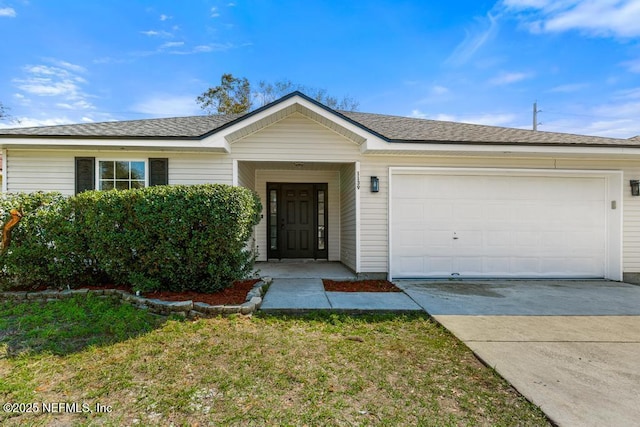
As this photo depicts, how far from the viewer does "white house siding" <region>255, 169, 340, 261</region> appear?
932 centimetres

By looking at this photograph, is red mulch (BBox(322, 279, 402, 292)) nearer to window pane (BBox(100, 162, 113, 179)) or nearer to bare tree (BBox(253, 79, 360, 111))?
window pane (BBox(100, 162, 113, 179))

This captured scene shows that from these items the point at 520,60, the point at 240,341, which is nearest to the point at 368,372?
the point at 240,341

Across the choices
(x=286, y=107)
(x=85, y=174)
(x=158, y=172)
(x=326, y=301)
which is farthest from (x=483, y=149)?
(x=85, y=174)

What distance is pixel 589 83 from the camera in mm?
13008

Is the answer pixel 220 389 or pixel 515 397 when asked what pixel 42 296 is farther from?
pixel 515 397

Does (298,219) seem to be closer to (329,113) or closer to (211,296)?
(329,113)

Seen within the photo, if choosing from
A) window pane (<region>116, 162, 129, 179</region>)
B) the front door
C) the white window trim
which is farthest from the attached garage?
window pane (<region>116, 162, 129, 179</region>)

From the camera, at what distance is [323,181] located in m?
9.42

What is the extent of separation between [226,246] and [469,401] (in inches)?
146

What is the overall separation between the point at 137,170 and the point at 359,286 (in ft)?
17.1

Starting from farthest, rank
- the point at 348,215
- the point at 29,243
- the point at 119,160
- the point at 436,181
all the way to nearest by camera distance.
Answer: the point at 348,215 < the point at 436,181 < the point at 119,160 < the point at 29,243

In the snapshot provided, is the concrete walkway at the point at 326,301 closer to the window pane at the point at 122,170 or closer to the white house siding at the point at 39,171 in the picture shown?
the window pane at the point at 122,170

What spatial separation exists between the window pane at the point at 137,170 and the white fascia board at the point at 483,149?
4.69 meters

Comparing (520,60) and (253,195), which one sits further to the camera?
(520,60)
